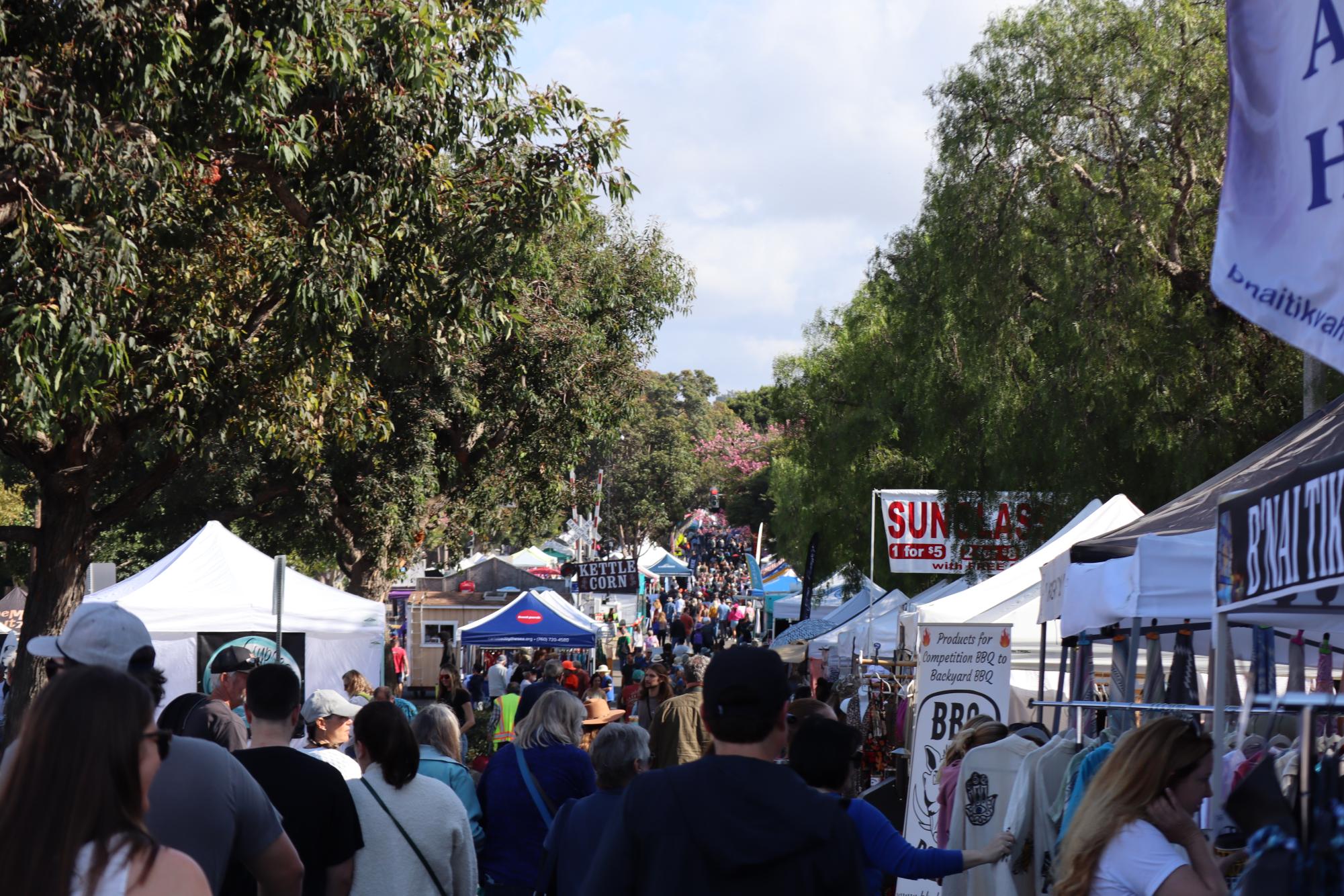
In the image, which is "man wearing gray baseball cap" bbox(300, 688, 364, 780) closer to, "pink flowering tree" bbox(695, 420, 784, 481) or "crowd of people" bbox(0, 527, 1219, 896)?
"crowd of people" bbox(0, 527, 1219, 896)

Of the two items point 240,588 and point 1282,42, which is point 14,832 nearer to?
point 1282,42

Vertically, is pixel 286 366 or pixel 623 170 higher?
pixel 623 170

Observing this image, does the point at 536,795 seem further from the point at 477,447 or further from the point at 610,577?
the point at 610,577

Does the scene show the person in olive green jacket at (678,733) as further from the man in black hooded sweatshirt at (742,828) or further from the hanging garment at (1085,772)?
the man in black hooded sweatshirt at (742,828)

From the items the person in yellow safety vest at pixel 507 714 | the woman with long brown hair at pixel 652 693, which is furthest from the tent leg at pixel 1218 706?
the woman with long brown hair at pixel 652 693

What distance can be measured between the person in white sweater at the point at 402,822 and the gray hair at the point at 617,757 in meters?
0.59

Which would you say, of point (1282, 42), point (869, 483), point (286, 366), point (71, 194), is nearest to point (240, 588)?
point (286, 366)

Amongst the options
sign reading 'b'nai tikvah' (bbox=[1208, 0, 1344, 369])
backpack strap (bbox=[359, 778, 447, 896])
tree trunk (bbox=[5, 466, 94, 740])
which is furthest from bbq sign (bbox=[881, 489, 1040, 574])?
sign reading 'b'nai tikvah' (bbox=[1208, 0, 1344, 369])

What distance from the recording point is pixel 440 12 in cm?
1340

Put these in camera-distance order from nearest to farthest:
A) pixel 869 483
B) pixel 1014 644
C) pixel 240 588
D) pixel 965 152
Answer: pixel 1014 644 → pixel 240 588 → pixel 965 152 → pixel 869 483

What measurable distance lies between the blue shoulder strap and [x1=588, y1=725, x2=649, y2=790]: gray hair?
66 cm

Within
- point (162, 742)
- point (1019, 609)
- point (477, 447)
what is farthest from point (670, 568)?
point (162, 742)

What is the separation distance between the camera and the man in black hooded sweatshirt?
302 cm

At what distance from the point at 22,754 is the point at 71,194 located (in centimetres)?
911
